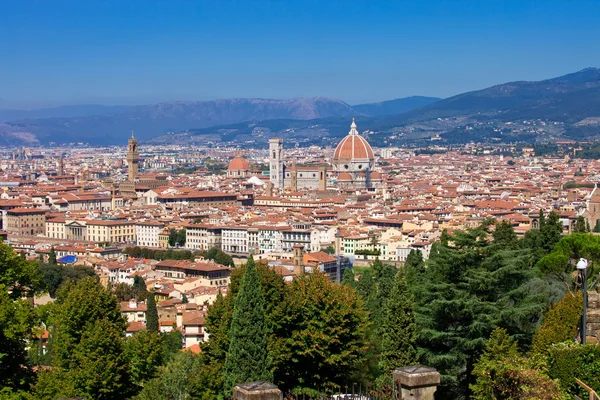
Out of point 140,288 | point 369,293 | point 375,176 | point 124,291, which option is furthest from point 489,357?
point 375,176

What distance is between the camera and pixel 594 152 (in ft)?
383

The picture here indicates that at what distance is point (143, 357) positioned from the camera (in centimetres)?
1372

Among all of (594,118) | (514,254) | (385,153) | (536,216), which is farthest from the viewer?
(594,118)

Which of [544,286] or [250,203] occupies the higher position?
[544,286]

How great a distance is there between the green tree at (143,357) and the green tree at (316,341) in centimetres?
241

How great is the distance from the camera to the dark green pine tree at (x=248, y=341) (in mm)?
11102

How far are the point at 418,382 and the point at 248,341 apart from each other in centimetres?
547

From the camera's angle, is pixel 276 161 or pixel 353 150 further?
pixel 353 150

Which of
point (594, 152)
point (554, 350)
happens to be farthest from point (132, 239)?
point (594, 152)

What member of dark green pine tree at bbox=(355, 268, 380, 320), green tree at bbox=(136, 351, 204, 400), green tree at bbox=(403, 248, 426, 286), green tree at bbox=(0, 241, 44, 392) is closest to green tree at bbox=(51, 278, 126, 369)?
green tree at bbox=(136, 351, 204, 400)

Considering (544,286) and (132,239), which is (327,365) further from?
(132,239)

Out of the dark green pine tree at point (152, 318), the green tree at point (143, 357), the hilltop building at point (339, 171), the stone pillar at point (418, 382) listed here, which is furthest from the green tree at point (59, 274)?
the hilltop building at point (339, 171)

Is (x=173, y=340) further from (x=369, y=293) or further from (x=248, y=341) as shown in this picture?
(x=248, y=341)

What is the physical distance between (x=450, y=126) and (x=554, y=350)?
634 ft
